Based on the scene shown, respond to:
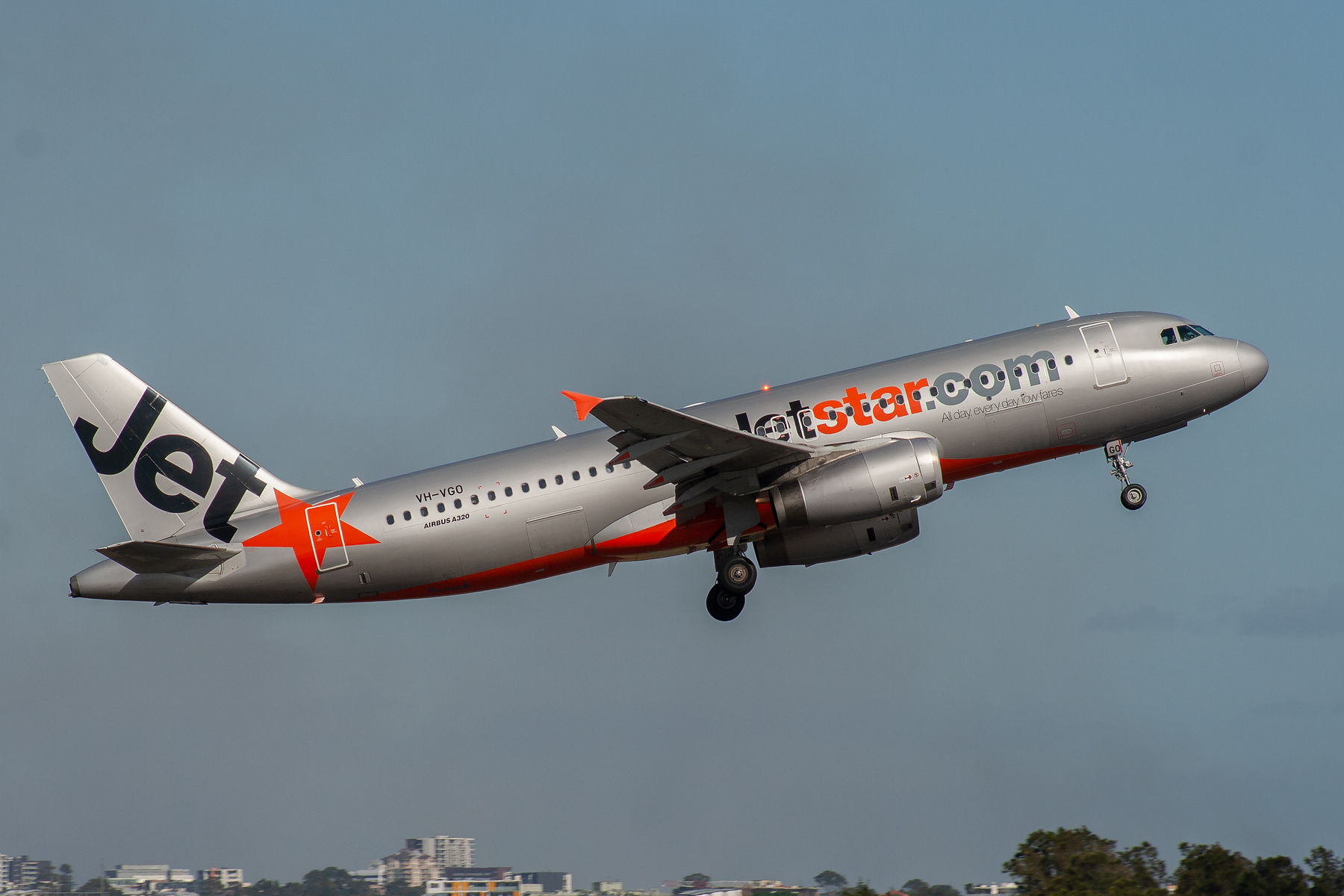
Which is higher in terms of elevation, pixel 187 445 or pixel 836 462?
pixel 187 445

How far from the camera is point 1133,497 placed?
1355 inches

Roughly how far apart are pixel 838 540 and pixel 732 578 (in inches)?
120

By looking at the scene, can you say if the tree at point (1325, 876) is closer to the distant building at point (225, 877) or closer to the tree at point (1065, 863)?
the tree at point (1065, 863)

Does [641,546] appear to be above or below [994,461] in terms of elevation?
below

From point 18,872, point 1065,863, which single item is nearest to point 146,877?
point 18,872

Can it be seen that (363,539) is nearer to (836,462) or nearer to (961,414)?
(836,462)

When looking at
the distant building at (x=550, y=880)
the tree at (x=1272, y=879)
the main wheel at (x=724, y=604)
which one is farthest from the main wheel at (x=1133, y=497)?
the distant building at (x=550, y=880)

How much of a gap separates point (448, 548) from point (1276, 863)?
105 ft

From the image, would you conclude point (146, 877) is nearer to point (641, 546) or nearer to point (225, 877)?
point (225, 877)

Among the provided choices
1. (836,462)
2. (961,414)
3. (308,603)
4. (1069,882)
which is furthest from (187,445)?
(1069,882)

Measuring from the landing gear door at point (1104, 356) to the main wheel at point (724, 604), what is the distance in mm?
11280

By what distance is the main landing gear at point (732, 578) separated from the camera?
34.7 m

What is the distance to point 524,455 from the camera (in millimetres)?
33375

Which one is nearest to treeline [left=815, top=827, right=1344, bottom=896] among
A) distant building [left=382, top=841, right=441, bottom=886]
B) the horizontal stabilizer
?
the horizontal stabilizer
